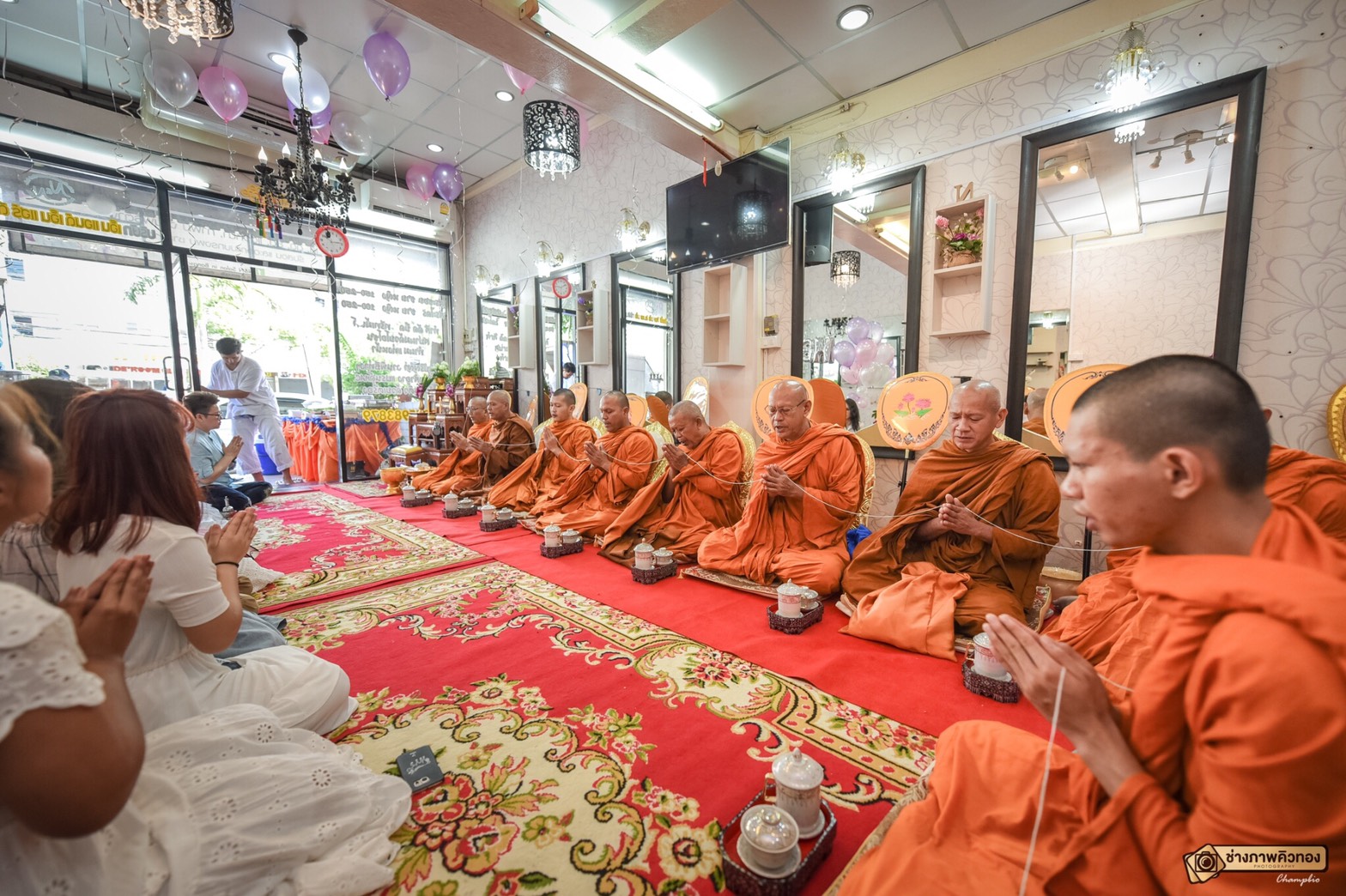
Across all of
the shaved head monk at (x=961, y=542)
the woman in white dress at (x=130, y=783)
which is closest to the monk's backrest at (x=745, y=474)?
the shaved head monk at (x=961, y=542)

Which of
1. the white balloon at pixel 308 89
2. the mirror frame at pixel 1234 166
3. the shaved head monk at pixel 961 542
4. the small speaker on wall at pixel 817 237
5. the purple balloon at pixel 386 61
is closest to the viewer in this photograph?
the shaved head monk at pixel 961 542

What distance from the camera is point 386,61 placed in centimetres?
537

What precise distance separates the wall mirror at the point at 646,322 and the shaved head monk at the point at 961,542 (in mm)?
4184

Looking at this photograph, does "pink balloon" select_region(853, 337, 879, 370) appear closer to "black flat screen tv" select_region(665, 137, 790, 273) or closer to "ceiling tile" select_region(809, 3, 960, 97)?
"black flat screen tv" select_region(665, 137, 790, 273)

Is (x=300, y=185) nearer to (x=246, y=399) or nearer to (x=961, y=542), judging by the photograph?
(x=246, y=399)

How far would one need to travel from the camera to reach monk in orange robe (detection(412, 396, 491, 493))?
8102 mm

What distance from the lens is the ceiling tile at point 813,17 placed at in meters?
4.17

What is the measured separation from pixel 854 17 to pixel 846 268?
6.84 ft

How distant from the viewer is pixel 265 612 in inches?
138

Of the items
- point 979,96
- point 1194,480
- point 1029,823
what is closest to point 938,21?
point 979,96

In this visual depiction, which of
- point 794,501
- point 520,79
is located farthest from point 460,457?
point 794,501

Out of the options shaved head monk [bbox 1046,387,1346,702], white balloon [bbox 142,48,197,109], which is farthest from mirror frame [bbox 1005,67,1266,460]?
white balloon [bbox 142,48,197,109]

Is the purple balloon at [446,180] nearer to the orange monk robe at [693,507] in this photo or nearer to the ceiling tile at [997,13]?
the orange monk robe at [693,507]

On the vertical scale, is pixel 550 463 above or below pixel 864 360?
below
